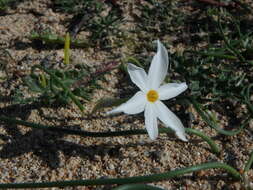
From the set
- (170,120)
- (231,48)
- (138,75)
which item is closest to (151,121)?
(170,120)

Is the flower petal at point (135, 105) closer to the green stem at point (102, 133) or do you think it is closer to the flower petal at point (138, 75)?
the flower petal at point (138, 75)

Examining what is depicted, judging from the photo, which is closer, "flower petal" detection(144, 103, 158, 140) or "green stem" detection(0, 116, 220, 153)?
"flower petal" detection(144, 103, 158, 140)

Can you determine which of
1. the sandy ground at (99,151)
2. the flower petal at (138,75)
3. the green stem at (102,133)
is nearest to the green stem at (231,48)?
the sandy ground at (99,151)

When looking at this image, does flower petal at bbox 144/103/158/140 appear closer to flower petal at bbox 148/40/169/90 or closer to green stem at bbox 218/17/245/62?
flower petal at bbox 148/40/169/90

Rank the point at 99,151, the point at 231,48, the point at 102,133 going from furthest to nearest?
the point at 231,48 → the point at 99,151 → the point at 102,133

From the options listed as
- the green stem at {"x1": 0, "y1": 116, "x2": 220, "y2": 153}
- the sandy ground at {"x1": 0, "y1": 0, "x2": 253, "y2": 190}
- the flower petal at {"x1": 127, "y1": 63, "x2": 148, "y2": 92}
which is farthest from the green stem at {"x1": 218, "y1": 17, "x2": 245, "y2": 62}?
the flower petal at {"x1": 127, "y1": 63, "x2": 148, "y2": 92}

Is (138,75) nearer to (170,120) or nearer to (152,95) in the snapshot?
(152,95)

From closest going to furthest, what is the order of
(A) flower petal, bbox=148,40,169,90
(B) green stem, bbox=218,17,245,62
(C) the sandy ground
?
1. (A) flower petal, bbox=148,40,169,90
2. (C) the sandy ground
3. (B) green stem, bbox=218,17,245,62
